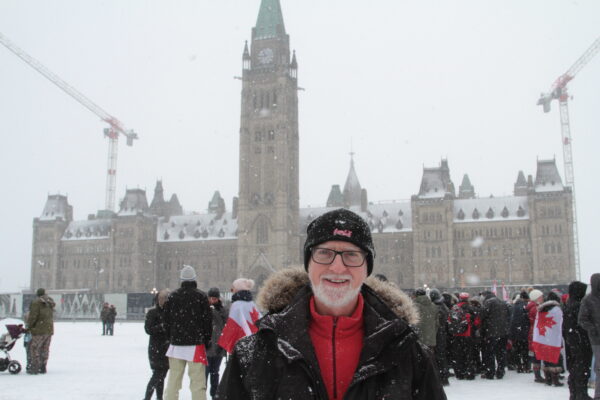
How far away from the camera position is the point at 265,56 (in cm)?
7994

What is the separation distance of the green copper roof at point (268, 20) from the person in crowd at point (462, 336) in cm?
7153

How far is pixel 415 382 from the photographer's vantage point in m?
2.80

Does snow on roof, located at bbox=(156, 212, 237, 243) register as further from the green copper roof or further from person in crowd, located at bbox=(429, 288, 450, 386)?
person in crowd, located at bbox=(429, 288, 450, 386)

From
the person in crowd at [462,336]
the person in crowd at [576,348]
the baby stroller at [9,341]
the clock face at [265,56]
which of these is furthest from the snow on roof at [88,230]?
the person in crowd at [576,348]

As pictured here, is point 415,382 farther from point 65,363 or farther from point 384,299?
point 65,363

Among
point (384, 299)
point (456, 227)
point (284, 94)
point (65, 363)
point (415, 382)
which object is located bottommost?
point (65, 363)

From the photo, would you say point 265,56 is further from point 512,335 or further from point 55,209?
point 512,335

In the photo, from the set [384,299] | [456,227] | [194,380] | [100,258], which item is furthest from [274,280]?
[100,258]

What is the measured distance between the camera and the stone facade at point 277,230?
70375 mm

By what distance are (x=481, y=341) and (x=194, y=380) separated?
7.87 meters

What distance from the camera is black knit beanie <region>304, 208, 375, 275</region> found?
2943 millimetres

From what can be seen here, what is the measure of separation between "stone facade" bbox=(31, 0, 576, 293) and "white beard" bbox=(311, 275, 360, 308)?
6814 centimetres

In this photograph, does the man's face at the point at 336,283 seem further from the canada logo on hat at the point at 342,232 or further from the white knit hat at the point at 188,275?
the white knit hat at the point at 188,275

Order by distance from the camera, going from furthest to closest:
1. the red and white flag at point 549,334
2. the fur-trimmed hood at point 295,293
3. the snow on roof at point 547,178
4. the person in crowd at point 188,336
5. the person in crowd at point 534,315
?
the snow on roof at point 547,178 → the person in crowd at point 534,315 → the red and white flag at point 549,334 → the person in crowd at point 188,336 → the fur-trimmed hood at point 295,293
